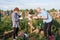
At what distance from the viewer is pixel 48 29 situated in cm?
229

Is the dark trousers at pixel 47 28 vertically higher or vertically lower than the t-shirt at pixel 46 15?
lower

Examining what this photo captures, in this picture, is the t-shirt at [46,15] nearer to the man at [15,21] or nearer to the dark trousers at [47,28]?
the dark trousers at [47,28]

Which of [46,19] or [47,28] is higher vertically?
[46,19]

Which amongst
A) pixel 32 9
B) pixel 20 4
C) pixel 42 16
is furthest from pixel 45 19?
pixel 20 4

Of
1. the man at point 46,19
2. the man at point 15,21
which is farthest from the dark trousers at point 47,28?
the man at point 15,21

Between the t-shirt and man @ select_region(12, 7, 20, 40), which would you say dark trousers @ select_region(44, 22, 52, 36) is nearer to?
the t-shirt

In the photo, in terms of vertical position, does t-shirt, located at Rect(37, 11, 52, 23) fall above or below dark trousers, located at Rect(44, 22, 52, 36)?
above

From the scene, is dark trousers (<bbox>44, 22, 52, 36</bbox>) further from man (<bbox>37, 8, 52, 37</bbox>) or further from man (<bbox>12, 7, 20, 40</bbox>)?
man (<bbox>12, 7, 20, 40</bbox>)

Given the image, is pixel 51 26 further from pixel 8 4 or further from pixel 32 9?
pixel 8 4

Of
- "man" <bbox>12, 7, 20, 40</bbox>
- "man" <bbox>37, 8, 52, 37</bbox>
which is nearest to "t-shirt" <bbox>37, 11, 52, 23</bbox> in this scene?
"man" <bbox>37, 8, 52, 37</bbox>

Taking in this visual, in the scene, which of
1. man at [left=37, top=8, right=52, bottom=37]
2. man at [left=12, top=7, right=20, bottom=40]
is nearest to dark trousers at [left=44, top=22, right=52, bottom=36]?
man at [left=37, top=8, right=52, bottom=37]

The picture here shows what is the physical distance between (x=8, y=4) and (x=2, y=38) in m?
0.41

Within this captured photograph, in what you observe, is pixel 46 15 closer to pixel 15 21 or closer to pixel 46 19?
pixel 46 19

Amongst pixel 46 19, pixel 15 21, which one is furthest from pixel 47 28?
pixel 15 21
